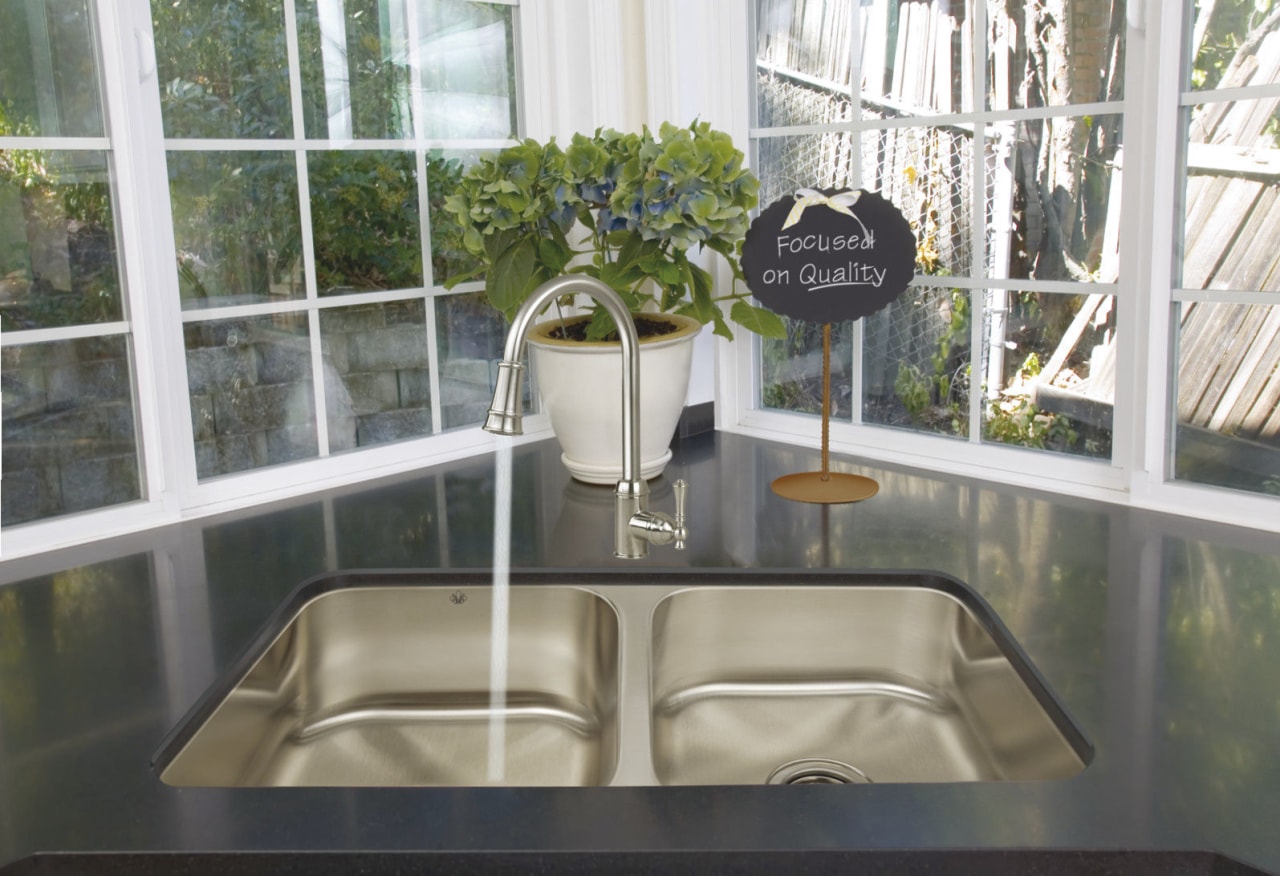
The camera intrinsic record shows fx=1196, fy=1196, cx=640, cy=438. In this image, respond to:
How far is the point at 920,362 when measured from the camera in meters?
1.92

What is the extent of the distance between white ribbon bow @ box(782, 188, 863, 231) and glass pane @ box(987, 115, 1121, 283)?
0.76ft

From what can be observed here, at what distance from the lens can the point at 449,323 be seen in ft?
6.59

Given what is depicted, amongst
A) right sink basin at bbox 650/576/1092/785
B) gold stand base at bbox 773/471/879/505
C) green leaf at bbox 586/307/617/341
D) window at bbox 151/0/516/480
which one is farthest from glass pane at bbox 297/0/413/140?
right sink basin at bbox 650/576/1092/785

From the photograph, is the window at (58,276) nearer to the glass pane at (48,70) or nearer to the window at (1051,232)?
the glass pane at (48,70)

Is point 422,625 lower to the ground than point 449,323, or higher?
lower

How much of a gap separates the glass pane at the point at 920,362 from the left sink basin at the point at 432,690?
72 centimetres

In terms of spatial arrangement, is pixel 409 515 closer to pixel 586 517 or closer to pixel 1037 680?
pixel 586 517

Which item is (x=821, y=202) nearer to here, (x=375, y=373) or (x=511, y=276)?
(x=511, y=276)

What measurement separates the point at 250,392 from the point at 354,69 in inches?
20.6

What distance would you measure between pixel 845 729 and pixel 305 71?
122cm

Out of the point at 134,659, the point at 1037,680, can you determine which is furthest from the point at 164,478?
the point at 1037,680

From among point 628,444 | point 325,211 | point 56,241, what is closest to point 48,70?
point 56,241

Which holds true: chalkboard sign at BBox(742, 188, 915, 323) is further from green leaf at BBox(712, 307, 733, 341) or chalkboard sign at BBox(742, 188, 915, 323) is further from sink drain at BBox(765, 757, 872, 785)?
sink drain at BBox(765, 757, 872, 785)

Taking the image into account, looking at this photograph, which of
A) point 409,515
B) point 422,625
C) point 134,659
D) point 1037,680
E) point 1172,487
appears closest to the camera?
point 1037,680
